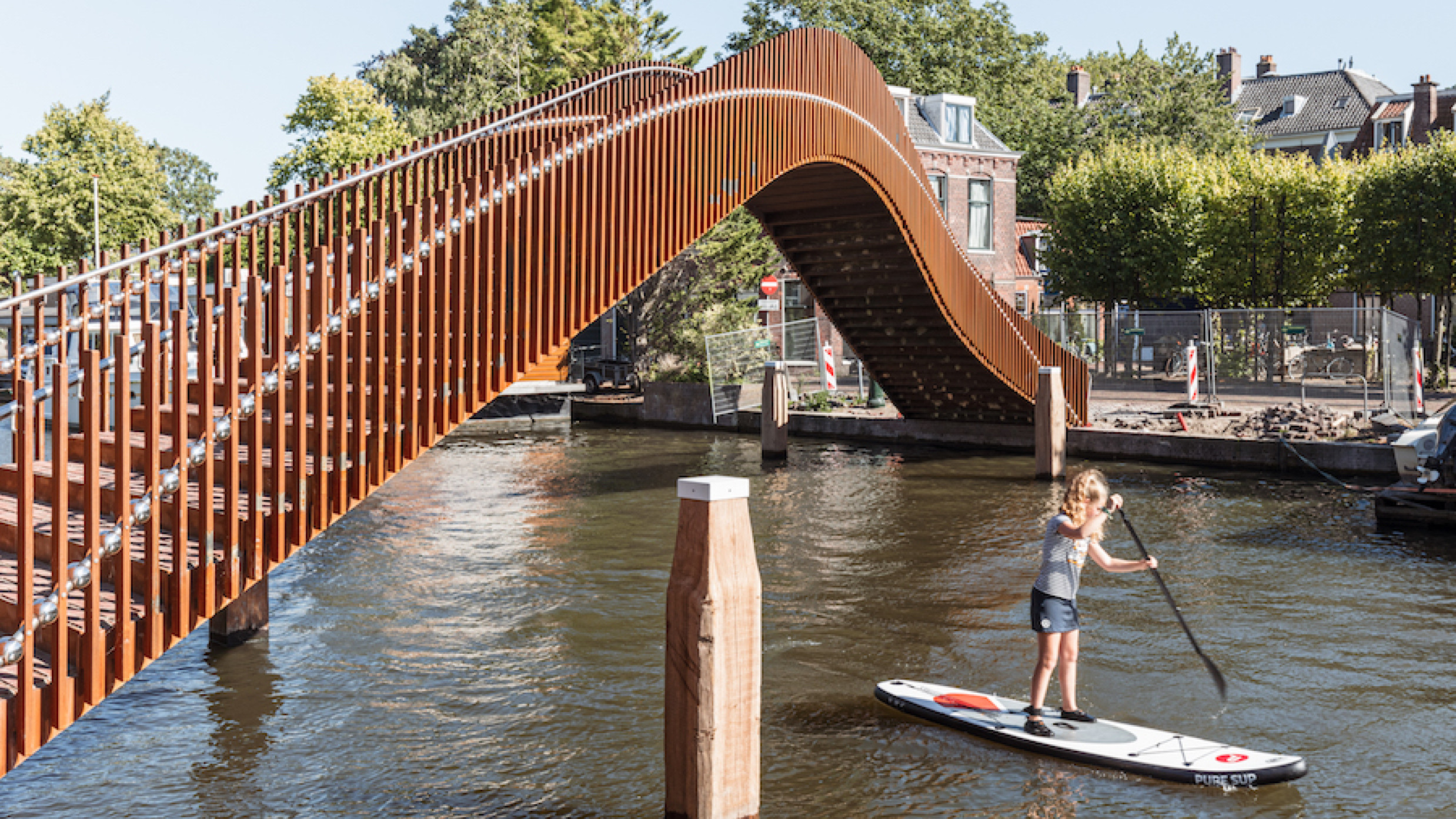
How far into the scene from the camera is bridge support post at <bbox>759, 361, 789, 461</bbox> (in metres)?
22.7

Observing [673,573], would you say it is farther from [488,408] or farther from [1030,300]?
[1030,300]

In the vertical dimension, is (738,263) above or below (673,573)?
above

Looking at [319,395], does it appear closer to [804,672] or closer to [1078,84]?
[804,672]

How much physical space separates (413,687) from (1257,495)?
42.6 feet

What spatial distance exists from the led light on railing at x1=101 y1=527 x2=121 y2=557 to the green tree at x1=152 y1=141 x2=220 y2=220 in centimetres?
10392

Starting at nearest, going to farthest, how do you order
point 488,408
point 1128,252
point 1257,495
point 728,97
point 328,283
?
point 328,283 → point 728,97 → point 1257,495 → point 488,408 → point 1128,252

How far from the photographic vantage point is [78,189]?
4650 cm

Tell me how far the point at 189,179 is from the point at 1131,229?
290 ft

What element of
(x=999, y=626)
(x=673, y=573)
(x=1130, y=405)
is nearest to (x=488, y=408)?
(x=1130, y=405)

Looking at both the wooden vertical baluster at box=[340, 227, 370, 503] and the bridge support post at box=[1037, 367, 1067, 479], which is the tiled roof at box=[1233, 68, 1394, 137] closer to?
the bridge support post at box=[1037, 367, 1067, 479]

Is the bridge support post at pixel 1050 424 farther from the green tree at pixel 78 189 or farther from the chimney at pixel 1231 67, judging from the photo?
the chimney at pixel 1231 67

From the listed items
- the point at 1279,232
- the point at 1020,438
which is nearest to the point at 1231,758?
the point at 1020,438

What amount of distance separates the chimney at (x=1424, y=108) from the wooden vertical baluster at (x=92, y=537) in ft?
186

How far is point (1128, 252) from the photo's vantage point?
3803 cm
